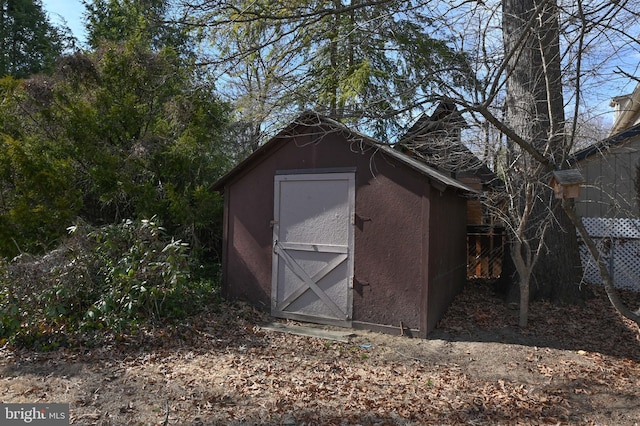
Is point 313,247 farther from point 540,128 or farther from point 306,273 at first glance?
point 540,128

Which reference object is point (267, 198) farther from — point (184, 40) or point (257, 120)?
point (184, 40)

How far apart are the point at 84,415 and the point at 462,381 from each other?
3621 millimetres

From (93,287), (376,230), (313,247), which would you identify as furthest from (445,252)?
(93,287)

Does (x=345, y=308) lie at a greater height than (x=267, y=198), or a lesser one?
lesser

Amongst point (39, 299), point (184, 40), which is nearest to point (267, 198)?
point (39, 299)

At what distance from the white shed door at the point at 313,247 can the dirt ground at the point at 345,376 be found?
71cm

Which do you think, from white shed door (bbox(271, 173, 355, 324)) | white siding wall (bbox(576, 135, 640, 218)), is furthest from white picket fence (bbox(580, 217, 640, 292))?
white shed door (bbox(271, 173, 355, 324))

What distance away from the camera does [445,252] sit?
6.94m

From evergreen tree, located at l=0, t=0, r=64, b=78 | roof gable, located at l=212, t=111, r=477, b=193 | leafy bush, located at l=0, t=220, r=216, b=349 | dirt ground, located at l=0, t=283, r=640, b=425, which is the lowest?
dirt ground, located at l=0, t=283, r=640, b=425

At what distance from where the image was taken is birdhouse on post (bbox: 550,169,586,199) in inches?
160

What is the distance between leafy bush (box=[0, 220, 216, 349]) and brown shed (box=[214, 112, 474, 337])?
1369 millimetres

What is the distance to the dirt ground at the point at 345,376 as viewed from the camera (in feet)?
12.9

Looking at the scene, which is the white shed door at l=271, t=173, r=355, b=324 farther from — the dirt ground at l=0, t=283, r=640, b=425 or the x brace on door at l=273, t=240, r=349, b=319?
the dirt ground at l=0, t=283, r=640, b=425

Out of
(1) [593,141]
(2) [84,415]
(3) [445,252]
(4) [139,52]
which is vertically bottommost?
(2) [84,415]
